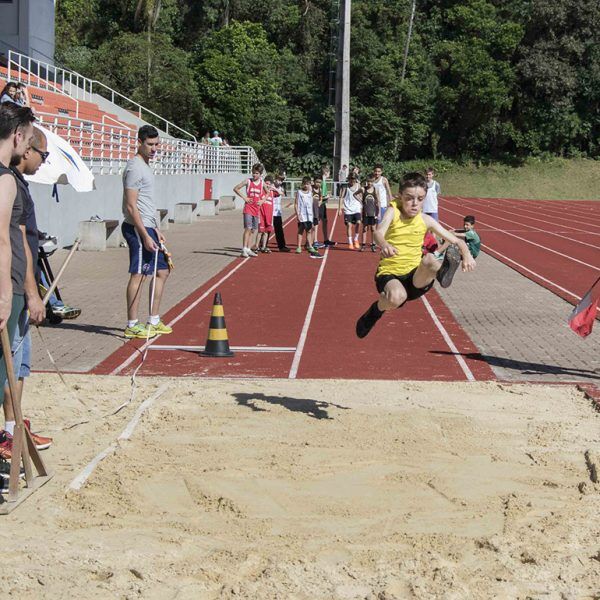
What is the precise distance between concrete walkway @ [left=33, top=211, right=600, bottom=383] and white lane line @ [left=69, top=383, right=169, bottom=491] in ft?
3.27

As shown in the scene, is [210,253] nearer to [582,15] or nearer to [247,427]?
[247,427]

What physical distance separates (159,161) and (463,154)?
41.1 meters

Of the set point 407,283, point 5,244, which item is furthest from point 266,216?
point 5,244

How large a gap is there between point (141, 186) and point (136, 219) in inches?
15.8

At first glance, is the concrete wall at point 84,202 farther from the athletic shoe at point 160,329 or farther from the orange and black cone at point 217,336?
the orange and black cone at point 217,336

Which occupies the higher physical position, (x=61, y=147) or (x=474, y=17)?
(x=474, y=17)

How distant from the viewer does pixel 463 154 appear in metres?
68.6

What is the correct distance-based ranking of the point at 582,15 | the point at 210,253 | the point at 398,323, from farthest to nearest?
the point at 582,15 < the point at 210,253 < the point at 398,323

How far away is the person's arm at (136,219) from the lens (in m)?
10.6

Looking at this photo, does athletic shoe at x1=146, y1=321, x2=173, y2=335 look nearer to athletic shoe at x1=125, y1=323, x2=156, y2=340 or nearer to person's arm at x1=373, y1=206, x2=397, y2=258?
athletic shoe at x1=125, y1=323, x2=156, y2=340

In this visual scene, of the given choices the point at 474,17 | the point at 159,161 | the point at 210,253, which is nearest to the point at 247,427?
the point at 210,253

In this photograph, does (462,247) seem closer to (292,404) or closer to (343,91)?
(292,404)

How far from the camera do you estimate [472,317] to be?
44.1ft

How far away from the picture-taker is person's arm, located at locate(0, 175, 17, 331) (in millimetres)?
5141
